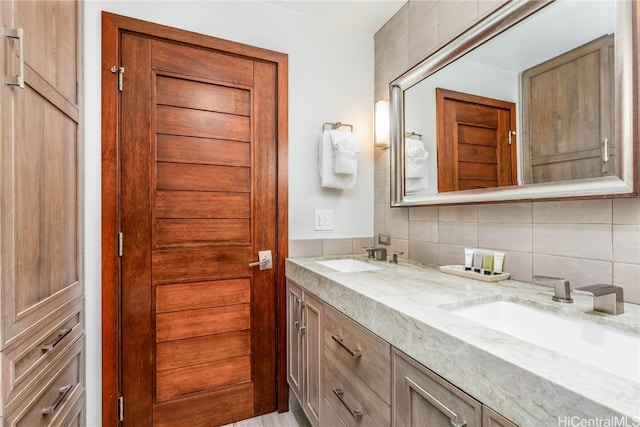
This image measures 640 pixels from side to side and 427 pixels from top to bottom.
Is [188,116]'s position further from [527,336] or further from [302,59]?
[527,336]

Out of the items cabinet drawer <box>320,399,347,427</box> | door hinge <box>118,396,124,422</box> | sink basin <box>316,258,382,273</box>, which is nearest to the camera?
cabinet drawer <box>320,399,347,427</box>

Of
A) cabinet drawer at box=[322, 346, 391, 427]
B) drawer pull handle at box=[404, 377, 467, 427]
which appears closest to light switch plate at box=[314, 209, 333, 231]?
cabinet drawer at box=[322, 346, 391, 427]

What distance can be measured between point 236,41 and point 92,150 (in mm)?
978

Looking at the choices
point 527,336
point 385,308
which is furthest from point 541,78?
point 385,308

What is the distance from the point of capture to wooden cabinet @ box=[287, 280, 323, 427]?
1.41 m

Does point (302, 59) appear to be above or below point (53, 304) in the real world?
above

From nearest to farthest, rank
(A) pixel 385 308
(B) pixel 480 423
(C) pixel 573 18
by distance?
(B) pixel 480 423, (A) pixel 385 308, (C) pixel 573 18

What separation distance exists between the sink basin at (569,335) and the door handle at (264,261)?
113cm

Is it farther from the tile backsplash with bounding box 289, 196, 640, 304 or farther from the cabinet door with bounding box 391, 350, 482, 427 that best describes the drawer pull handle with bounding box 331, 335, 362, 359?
the tile backsplash with bounding box 289, 196, 640, 304

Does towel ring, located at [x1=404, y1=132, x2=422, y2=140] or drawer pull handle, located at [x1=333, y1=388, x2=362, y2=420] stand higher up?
towel ring, located at [x1=404, y1=132, x2=422, y2=140]

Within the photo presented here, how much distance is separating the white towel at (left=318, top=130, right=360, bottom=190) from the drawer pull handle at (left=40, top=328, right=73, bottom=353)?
143 centimetres

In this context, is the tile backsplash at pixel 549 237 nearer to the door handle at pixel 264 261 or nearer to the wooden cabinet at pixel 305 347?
the wooden cabinet at pixel 305 347

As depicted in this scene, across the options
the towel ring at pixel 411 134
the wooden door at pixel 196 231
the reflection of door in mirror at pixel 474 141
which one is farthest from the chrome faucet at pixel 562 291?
the wooden door at pixel 196 231

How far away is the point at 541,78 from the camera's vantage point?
1119 mm
